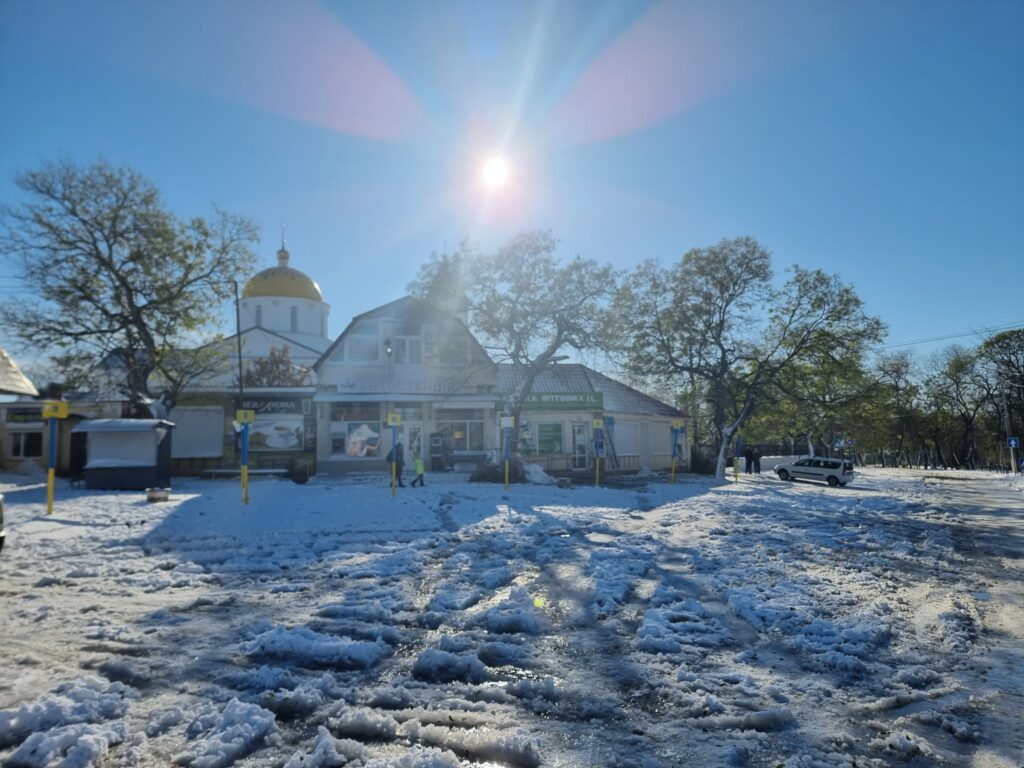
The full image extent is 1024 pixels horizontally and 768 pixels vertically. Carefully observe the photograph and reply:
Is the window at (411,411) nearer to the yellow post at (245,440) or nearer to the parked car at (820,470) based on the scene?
the yellow post at (245,440)

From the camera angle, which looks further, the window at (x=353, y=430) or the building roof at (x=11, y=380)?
the window at (x=353, y=430)

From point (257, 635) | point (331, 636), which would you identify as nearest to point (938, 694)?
point (331, 636)

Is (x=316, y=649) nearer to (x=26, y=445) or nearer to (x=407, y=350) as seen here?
(x=407, y=350)

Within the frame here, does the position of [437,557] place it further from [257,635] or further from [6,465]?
[6,465]

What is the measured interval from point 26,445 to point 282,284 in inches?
997

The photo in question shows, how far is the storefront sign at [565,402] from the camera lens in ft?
102

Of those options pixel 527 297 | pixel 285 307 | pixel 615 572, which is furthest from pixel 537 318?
pixel 285 307

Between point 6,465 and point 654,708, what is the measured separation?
33.2 m

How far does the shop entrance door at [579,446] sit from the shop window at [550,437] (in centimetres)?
84

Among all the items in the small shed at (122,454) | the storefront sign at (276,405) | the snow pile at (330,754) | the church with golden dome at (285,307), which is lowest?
the snow pile at (330,754)

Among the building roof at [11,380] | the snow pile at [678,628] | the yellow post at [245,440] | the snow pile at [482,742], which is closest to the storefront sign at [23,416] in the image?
the yellow post at [245,440]

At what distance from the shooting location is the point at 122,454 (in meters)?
19.4

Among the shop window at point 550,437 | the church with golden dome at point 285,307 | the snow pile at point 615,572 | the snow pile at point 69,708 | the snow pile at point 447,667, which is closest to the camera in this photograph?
the snow pile at point 69,708

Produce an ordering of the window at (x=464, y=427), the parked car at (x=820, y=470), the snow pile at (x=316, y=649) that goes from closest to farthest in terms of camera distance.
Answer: the snow pile at (x=316, y=649)
the window at (x=464, y=427)
the parked car at (x=820, y=470)
